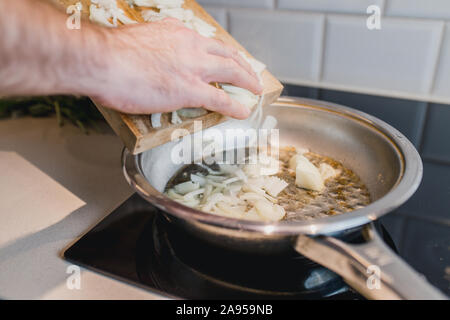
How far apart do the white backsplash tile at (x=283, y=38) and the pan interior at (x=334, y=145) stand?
0.88 ft

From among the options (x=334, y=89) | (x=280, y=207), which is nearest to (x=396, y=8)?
(x=334, y=89)

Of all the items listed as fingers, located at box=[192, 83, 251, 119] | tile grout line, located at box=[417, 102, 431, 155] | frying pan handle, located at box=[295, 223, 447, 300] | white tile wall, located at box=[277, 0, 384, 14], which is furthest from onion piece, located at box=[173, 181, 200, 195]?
white tile wall, located at box=[277, 0, 384, 14]

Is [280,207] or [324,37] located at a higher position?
[324,37]

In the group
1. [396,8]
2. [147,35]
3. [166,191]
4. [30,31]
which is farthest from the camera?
[396,8]

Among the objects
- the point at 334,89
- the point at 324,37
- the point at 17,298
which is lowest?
the point at 17,298

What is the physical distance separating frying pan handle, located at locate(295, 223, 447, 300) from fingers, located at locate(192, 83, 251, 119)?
227 mm

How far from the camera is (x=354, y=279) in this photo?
1.30ft

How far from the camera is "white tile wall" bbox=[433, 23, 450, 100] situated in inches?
33.7

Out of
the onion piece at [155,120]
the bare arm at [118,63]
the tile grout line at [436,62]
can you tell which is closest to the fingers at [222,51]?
the bare arm at [118,63]

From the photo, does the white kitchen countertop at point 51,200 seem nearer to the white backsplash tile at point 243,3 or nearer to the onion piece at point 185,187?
the onion piece at point 185,187

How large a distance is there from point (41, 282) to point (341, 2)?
32.1 inches

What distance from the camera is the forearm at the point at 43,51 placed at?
0.39m

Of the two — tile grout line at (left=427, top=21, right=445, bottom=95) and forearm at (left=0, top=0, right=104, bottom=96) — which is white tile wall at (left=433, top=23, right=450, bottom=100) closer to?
tile grout line at (left=427, top=21, right=445, bottom=95)
